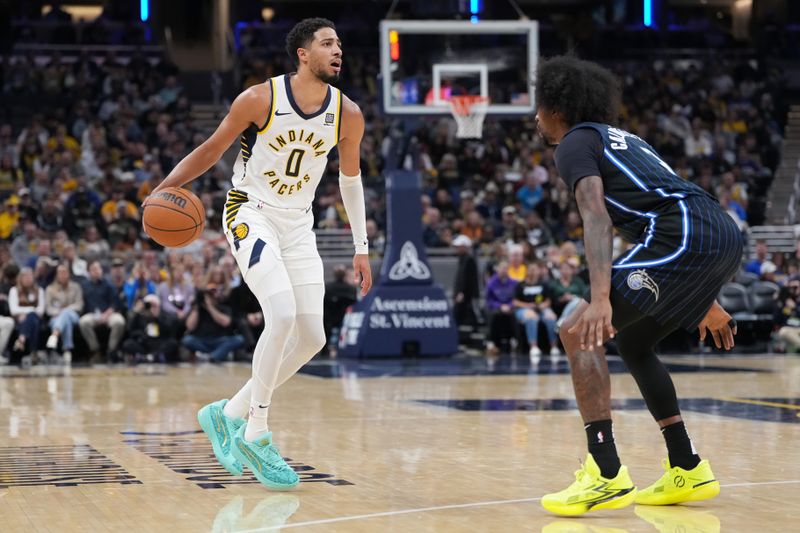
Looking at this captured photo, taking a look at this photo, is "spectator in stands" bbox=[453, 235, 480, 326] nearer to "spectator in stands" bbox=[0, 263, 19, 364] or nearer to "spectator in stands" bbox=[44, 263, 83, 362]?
"spectator in stands" bbox=[44, 263, 83, 362]

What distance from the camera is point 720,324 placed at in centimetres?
540

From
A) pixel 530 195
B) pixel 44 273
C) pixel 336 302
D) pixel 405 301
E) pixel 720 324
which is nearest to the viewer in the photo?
pixel 720 324

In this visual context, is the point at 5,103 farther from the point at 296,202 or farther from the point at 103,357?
the point at 296,202

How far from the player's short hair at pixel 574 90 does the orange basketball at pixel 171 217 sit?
1.95 metres

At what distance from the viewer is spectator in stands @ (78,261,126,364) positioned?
15961mm

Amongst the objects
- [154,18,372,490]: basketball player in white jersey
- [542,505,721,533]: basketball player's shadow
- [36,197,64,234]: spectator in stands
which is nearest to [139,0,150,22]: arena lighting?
[36,197,64,234]: spectator in stands

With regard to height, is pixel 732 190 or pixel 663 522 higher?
pixel 732 190

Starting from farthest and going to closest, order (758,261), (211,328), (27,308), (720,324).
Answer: (758,261) < (211,328) < (27,308) < (720,324)

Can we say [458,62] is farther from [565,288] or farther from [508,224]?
[508,224]

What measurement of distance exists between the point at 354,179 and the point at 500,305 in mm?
10802

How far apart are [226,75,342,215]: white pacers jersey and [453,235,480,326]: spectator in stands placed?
11.6 metres

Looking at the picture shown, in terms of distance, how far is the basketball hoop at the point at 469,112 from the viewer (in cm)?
1630

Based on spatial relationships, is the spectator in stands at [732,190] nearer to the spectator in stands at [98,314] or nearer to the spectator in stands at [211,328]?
the spectator in stands at [211,328]

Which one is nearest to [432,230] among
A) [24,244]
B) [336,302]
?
[336,302]
